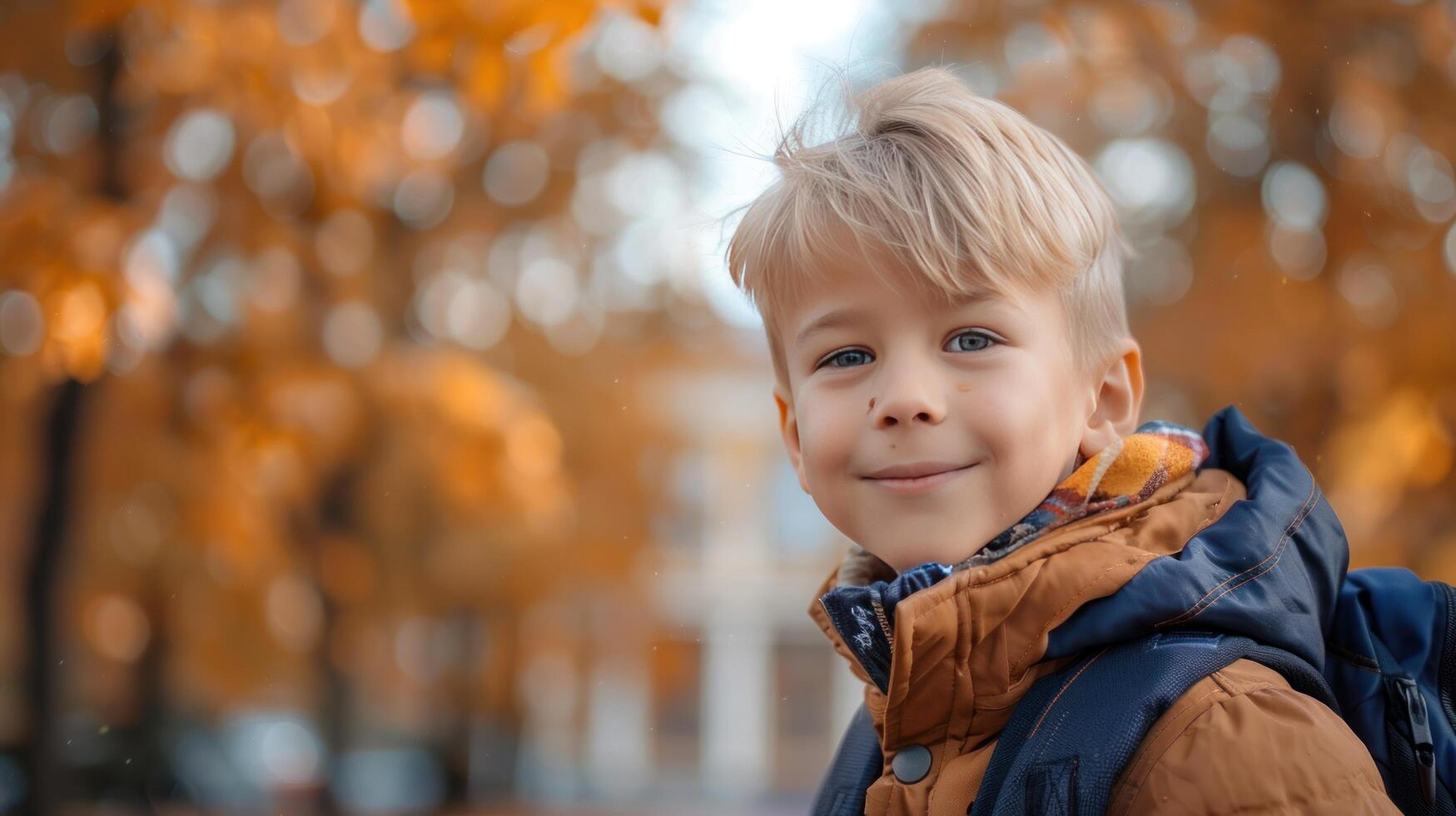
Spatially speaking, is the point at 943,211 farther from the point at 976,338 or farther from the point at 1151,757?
the point at 1151,757

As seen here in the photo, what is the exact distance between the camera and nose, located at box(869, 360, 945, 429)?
4.25 ft

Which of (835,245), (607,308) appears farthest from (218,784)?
(835,245)

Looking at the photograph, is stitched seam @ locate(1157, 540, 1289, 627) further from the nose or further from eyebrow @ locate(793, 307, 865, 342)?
eyebrow @ locate(793, 307, 865, 342)

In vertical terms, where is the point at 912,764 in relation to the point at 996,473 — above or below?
below

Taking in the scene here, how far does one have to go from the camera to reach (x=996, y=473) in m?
1.33

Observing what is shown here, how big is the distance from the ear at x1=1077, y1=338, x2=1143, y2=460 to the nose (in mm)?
262

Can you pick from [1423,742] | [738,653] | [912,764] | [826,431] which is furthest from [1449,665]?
[738,653]

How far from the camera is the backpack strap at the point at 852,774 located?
153cm

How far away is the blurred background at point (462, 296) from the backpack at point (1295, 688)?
833mm

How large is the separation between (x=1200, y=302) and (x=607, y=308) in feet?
14.7

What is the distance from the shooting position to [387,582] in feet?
28.5

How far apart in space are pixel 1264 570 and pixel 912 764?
41 centimetres

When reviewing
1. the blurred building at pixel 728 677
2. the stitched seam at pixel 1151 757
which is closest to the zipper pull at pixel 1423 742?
the stitched seam at pixel 1151 757

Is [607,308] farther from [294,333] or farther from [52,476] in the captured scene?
[52,476]
